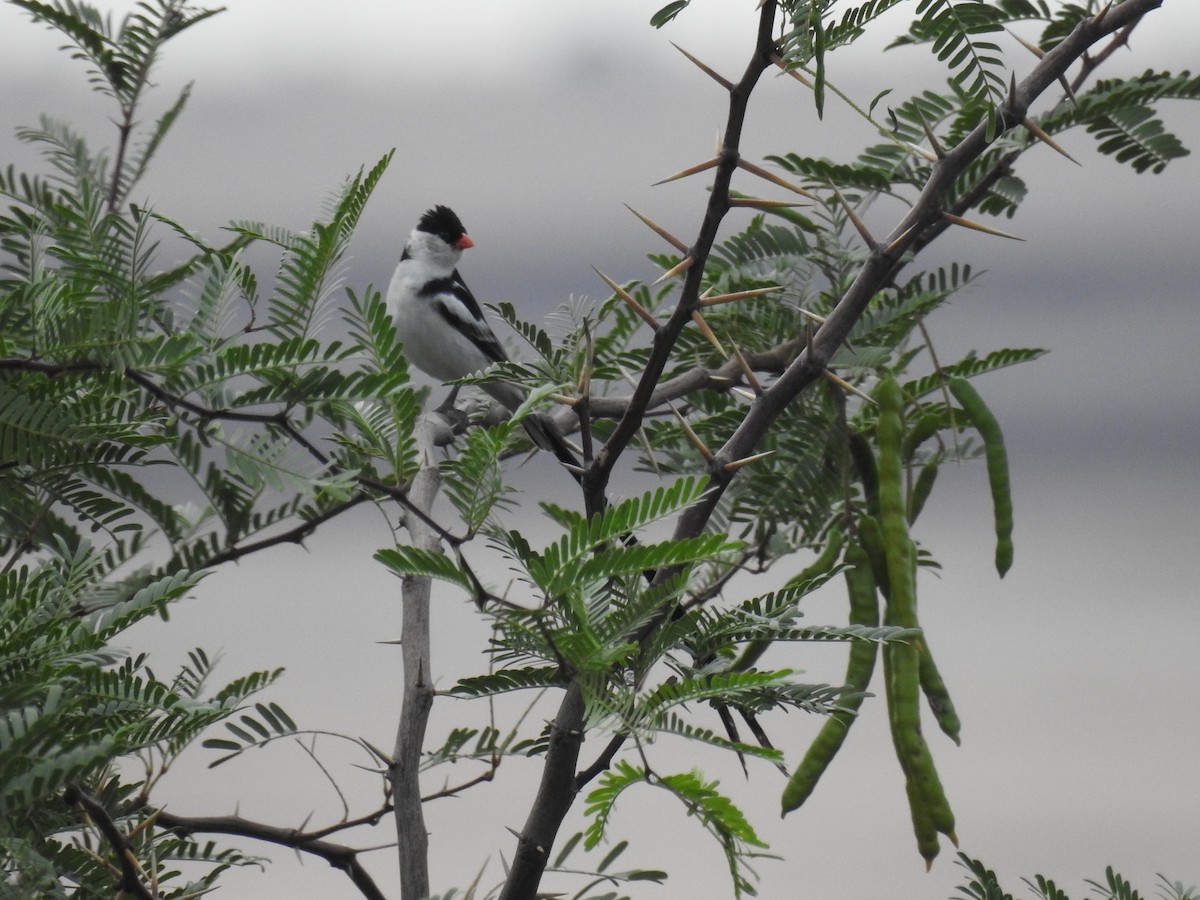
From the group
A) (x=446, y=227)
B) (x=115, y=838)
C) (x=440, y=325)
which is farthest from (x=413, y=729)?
(x=446, y=227)

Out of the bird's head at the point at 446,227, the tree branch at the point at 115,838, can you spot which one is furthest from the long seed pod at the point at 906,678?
the bird's head at the point at 446,227

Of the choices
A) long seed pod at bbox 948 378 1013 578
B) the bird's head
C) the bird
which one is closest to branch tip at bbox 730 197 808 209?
long seed pod at bbox 948 378 1013 578

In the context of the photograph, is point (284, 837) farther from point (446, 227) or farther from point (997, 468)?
point (446, 227)

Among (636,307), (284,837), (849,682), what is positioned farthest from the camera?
(849,682)

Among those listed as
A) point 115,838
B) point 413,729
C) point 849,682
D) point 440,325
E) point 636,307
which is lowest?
point 115,838

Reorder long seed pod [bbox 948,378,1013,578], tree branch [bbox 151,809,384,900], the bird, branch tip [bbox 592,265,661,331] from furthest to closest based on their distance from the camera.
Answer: the bird
long seed pod [bbox 948,378,1013,578]
tree branch [bbox 151,809,384,900]
branch tip [bbox 592,265,661,331]

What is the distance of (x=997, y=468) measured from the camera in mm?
1662

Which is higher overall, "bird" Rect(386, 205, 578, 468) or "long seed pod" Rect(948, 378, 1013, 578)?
"bird" Rect(386, 205, 578, 468)

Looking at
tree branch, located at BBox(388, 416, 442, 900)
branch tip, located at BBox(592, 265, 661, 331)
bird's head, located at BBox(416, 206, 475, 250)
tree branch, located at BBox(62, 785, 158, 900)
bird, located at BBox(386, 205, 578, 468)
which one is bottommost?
tree branch, located at BBox(62, 785, 158, 900)

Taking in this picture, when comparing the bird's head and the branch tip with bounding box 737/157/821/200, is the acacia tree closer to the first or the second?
the branch tip with bounding box 737/157/821/200

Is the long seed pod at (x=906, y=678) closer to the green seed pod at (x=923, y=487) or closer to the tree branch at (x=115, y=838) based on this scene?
the green seed pod at (x=923, y=487)

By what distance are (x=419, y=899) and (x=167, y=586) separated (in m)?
0.39

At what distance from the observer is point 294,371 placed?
43.4 inches

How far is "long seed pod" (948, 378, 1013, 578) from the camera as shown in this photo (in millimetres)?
1642
